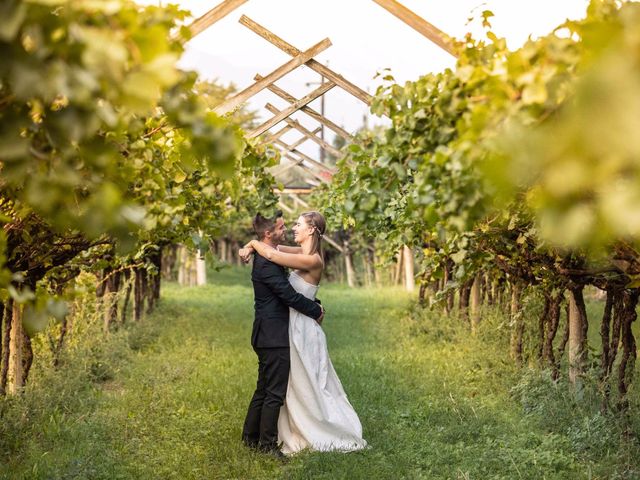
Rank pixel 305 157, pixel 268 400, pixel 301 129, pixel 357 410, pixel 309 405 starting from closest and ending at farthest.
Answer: pixel 268 400 < pixel 309 405 < pixel 357 410 < pixel 301 129 < pixel 305 157

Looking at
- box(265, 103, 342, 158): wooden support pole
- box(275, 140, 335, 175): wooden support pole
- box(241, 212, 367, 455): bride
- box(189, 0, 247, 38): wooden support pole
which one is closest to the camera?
box(241, 212, 367, 455): bride

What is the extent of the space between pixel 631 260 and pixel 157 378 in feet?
17.4

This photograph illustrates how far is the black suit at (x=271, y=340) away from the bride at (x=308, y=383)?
0.31ft

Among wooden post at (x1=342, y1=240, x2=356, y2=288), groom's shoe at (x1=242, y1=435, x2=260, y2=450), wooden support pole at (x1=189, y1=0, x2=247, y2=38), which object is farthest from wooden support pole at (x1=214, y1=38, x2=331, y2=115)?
wooden post at (x1=342, y1=240, x2=356, y2=288)

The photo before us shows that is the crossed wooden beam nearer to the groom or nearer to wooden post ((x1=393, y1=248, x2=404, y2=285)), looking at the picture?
the groom

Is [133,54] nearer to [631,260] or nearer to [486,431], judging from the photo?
[631,260]

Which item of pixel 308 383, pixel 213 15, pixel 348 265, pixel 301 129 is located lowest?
pixel 308 383

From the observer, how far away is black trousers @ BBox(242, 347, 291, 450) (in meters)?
6.20

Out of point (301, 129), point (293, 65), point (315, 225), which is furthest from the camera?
point (301, 129)

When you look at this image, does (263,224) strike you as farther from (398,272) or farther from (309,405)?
(398,272)

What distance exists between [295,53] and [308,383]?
4928mm

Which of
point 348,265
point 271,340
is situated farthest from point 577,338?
point 348,265

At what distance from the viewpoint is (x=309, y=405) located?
6.38 m

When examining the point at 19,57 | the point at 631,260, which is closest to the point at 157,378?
the point at 631,260
